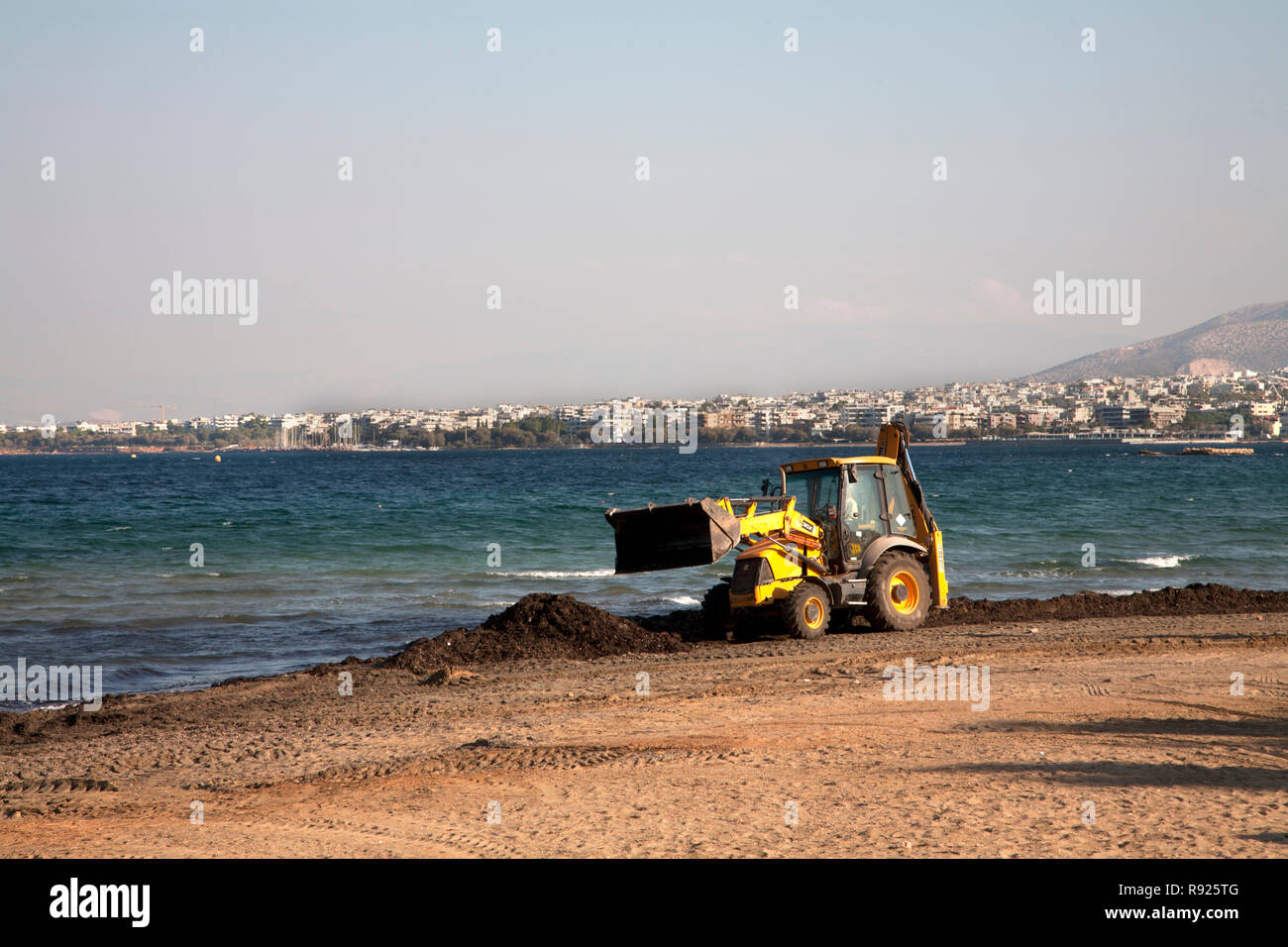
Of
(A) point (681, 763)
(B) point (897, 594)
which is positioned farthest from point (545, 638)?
(A) point (681, 763)

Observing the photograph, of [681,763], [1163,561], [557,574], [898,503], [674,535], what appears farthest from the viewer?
[1163,561]

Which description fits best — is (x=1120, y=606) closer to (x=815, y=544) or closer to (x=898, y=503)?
(x=898, y=503)

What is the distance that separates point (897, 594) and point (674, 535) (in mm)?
3818

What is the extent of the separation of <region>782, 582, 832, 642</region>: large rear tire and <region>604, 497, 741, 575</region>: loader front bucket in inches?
47.4

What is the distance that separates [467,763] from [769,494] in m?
8.03

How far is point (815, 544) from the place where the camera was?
15.0 m

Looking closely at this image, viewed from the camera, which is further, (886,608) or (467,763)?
(886,608)

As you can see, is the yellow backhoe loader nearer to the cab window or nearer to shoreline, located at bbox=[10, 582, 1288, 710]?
the cab window

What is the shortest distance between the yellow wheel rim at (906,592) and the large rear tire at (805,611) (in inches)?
56.4

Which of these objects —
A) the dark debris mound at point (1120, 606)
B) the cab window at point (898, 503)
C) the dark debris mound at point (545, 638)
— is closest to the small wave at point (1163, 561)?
the dark debris mound at point (1120, 606)
